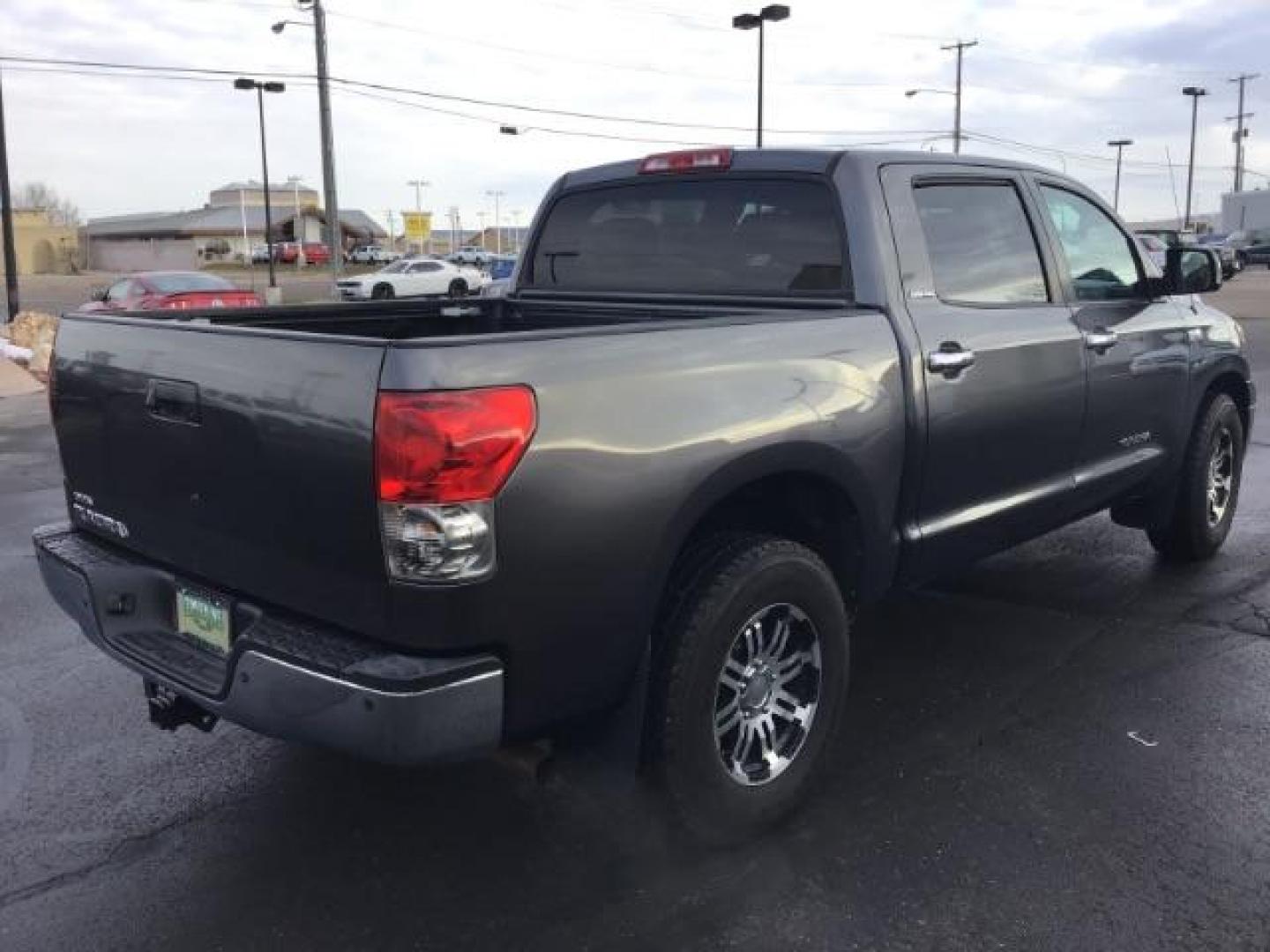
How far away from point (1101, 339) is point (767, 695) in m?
2.21

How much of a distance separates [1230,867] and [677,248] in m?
2.64

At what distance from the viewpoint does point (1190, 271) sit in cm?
518

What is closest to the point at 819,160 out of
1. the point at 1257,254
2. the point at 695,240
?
the point at 695,240

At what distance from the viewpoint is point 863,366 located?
3.38 metres

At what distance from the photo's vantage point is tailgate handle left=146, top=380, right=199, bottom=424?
2.85m

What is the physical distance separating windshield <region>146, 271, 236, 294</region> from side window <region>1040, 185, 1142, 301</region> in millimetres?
18258

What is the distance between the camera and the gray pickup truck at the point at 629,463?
8.08ft

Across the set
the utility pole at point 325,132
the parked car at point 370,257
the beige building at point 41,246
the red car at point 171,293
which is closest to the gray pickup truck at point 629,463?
the red car at point 171,293

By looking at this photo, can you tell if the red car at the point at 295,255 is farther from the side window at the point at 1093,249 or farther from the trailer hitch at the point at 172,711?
the trailer hitch at the point at 172,711

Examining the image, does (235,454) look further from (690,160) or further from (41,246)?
(41,246)

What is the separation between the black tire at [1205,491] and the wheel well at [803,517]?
8.91 ft

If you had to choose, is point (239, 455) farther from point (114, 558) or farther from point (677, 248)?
point (677, 248)

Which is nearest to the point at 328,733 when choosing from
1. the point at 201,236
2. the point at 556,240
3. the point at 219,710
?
the point at 219,710

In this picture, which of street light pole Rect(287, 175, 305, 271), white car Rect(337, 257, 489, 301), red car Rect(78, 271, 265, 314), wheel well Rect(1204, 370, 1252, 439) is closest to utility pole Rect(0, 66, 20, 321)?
red car Rect(78, 271, 265, 314)
